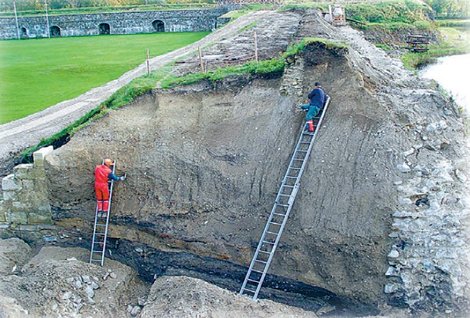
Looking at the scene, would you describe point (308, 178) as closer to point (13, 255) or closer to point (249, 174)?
point (249, 174)

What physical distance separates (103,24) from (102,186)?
48278mm

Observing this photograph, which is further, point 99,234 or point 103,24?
point 103,24

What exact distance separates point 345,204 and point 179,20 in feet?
156

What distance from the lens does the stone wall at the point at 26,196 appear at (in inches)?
653

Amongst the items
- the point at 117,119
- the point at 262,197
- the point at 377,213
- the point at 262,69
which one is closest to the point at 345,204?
the point at 377,213

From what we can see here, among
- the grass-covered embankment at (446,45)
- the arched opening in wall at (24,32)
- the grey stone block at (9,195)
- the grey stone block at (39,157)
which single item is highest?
the grass-covered embankment at (446,45)

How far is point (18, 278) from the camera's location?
14344 mm

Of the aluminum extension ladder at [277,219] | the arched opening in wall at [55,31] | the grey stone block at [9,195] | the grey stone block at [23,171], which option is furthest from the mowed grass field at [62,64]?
the aluminum extension ladder at [277,219]

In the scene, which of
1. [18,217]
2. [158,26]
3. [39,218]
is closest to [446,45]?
[158,26]

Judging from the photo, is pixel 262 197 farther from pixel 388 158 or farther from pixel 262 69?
pixel 262 69

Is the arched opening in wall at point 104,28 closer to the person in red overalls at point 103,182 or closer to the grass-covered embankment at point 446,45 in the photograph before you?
the grass-covered embankment at point 446,45

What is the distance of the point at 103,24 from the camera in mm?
60125

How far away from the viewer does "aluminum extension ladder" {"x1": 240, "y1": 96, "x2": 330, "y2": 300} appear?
14109 millimetres

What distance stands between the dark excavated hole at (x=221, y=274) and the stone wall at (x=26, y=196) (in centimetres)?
266
